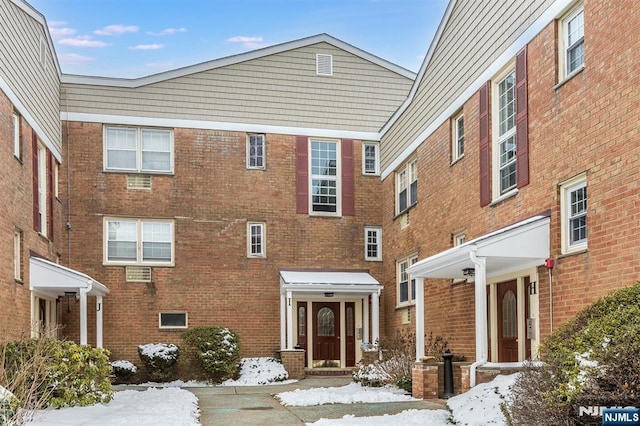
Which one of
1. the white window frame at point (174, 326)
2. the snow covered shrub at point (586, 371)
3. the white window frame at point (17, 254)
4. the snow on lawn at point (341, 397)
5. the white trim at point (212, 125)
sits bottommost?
the snow on lawn at point (341, 397)

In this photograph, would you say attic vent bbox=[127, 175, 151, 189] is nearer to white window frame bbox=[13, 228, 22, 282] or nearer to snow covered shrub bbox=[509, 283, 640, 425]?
white window frame bbox=[13, 228, 22, 282]

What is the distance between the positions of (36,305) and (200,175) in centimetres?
598

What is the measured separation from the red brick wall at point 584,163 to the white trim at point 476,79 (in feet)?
0.61

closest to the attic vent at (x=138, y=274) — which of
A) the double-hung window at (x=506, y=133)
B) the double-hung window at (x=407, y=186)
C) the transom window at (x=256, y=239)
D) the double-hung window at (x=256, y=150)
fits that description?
the transom window at (x=256, y=239)

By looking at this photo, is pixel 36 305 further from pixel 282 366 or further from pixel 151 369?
pixel 282 366

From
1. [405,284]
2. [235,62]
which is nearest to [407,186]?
[405,284]

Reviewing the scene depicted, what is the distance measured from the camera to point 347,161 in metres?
21.8

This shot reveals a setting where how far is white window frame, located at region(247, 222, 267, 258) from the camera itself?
68.8 feet

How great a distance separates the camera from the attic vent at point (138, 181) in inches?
800

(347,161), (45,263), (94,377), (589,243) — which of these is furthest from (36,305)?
(589,243)

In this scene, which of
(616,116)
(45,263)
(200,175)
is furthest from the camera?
(200,175)

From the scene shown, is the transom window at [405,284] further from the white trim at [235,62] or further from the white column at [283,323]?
the white trim at [235,62]

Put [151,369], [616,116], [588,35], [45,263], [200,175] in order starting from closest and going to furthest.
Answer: [616,116], [588,35], [45,263], [151,369], [200,175]

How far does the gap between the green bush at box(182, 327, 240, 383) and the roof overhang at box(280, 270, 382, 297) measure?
7.33 ft
